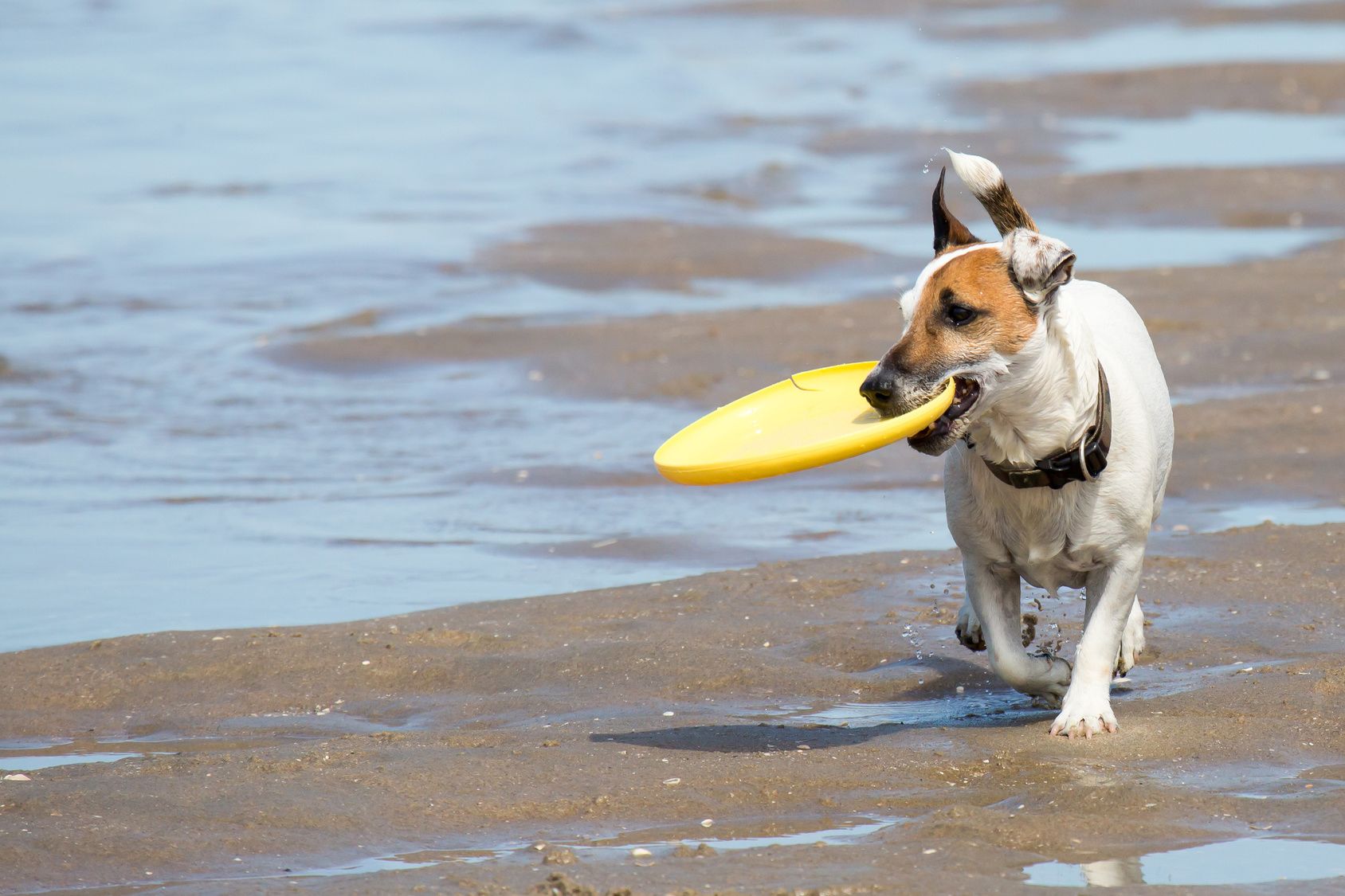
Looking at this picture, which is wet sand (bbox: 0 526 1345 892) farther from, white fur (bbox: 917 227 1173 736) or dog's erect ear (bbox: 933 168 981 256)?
dog's erect ear (bbox: 933 168 981 256)

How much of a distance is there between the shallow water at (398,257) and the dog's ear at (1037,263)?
11.2 ft

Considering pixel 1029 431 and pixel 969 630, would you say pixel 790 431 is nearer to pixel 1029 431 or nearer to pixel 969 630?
pixel 1029 431

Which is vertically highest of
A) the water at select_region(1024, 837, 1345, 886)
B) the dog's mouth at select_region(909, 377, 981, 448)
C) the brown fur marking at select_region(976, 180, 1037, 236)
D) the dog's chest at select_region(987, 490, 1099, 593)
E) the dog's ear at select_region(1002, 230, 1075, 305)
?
the brown fur marking at select_region(976, 180, 1037, 236)

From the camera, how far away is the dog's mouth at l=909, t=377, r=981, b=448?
18.7ft

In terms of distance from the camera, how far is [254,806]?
5.47m

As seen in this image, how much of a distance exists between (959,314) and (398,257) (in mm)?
11026

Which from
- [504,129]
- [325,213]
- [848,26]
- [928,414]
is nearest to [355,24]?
[848,26]

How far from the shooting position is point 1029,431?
5.86 m

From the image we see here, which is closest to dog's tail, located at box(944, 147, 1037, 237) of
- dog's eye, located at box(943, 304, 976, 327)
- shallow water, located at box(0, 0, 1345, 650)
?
dog's eye, located at box(943, 304, 976, 327)

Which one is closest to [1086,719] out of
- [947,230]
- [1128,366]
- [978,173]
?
[1128,366]

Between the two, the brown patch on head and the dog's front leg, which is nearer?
the brown patch on head

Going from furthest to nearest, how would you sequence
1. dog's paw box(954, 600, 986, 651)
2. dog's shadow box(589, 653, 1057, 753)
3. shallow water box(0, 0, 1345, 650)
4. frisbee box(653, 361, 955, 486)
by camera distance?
1. shallow water box(0, 0, 1345, 650)
2. dog's paw box(954, 600, 986, 651)
3. dog's shadow box(589, 653, 1057, 753)
4. frisbee box(653, 361, 955, 486)

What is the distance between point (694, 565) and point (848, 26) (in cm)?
2549

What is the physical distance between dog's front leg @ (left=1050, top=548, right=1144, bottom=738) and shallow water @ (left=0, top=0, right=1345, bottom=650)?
2880mm
